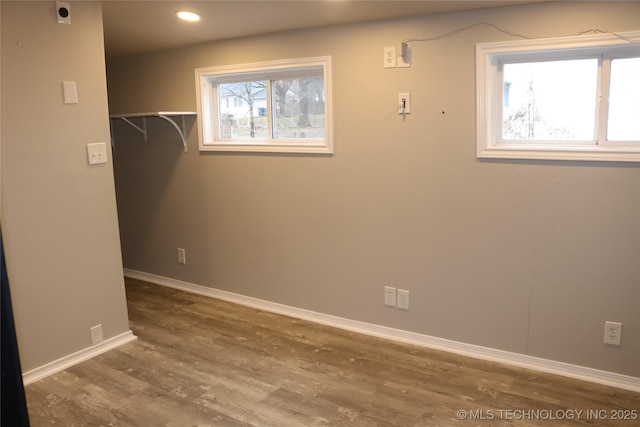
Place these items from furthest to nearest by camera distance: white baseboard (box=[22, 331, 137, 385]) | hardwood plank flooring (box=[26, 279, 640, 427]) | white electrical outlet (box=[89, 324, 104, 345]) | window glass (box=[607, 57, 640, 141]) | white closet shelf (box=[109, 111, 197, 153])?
1. white closet shelf (box=[109, 111, 197, 153])
2. white electrical outlet (box=[89, 324, 104, 345])
3. white baseboard (box=[22, 331, 137, 385])
4. window glass (box=[607, 57, 640, 141])
5. hardwood plank flooring (box=[26, 279, 640, 427])

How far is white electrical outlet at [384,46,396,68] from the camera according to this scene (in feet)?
10.00

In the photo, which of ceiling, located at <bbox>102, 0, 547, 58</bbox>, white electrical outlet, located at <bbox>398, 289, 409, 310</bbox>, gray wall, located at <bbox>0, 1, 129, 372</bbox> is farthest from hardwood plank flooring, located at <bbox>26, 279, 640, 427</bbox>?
ceiling, located at <bbox>102, 0, 547, 58</bbox>

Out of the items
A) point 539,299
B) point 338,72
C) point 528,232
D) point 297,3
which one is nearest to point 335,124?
point 338,72

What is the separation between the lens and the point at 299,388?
2709 mm

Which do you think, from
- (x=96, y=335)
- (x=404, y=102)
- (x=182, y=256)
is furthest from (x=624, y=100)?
(x=182, y=256)

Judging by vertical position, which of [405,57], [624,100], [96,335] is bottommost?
[96,335]

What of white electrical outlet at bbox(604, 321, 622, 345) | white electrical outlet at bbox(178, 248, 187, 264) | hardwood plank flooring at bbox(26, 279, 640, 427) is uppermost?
white electrical outlet at bbox(178, 248, 187, 264)

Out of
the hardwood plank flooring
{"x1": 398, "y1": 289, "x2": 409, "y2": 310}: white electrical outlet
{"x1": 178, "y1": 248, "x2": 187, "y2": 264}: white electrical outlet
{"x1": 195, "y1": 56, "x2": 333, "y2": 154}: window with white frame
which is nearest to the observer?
the hardwood plank flooring

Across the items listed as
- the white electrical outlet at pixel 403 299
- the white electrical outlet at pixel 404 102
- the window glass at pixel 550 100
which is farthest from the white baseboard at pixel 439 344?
the white electrical outlet at pixel 404 102

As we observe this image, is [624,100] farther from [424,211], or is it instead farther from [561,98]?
[424,211]

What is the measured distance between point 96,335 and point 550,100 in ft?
9.83

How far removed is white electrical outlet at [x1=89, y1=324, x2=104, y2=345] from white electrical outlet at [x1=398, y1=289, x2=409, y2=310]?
1884 mm

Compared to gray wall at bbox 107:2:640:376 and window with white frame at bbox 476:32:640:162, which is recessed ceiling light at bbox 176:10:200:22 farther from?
window with white frame at bbox 476:32:640:162

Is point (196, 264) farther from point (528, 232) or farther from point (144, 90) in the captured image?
point (528, 232)
